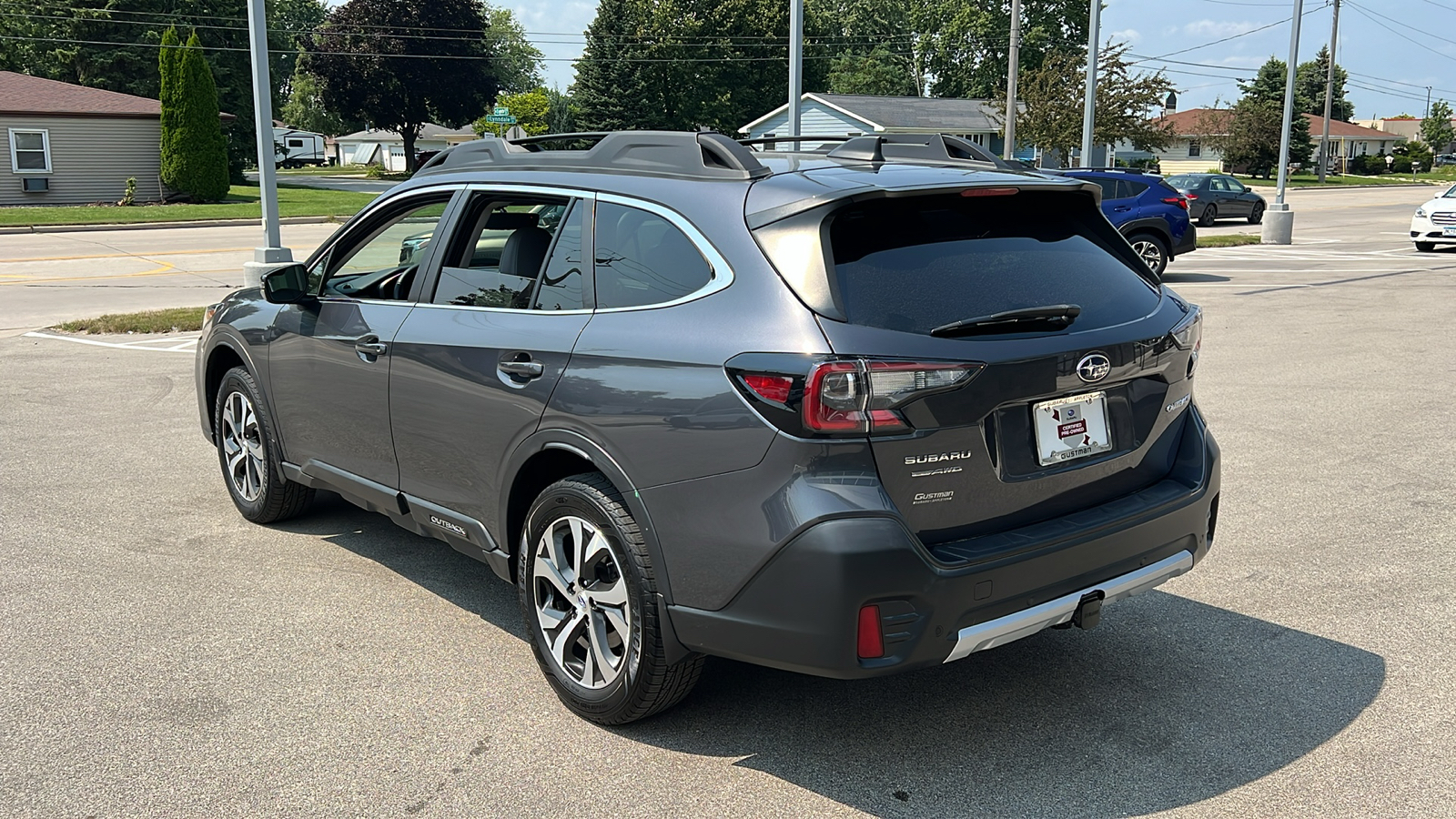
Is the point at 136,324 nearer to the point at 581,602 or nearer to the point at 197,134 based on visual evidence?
the point at 581,602

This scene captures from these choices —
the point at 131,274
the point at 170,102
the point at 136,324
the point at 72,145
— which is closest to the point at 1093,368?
the point at 136,324

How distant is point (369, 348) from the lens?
477 centimetres

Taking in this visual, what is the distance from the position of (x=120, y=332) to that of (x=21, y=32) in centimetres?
4693

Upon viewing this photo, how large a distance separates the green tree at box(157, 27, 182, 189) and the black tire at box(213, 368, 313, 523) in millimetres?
35778

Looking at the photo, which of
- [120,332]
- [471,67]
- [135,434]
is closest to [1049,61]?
[471,67]

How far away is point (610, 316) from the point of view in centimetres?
379

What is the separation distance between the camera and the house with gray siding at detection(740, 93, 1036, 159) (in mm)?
62219

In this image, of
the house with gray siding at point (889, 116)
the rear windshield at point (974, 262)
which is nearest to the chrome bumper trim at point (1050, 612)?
the rear windshield at point (974, 262)

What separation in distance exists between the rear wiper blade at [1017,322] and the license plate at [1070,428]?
0.22 metres

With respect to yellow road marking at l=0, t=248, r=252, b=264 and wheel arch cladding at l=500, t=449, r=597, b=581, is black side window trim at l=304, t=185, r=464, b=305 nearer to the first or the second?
wheel arch cladding at l=500, t=449, r=597, b=581

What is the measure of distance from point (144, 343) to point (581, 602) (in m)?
10.1

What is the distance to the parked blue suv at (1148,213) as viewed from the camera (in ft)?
56.1

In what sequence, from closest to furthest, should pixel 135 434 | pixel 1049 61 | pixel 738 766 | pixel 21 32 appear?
pixel 738 766
pixel 135 434
pixel 1049 61
pixel 21 32

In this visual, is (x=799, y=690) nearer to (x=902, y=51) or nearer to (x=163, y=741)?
(x=163, y=741)
